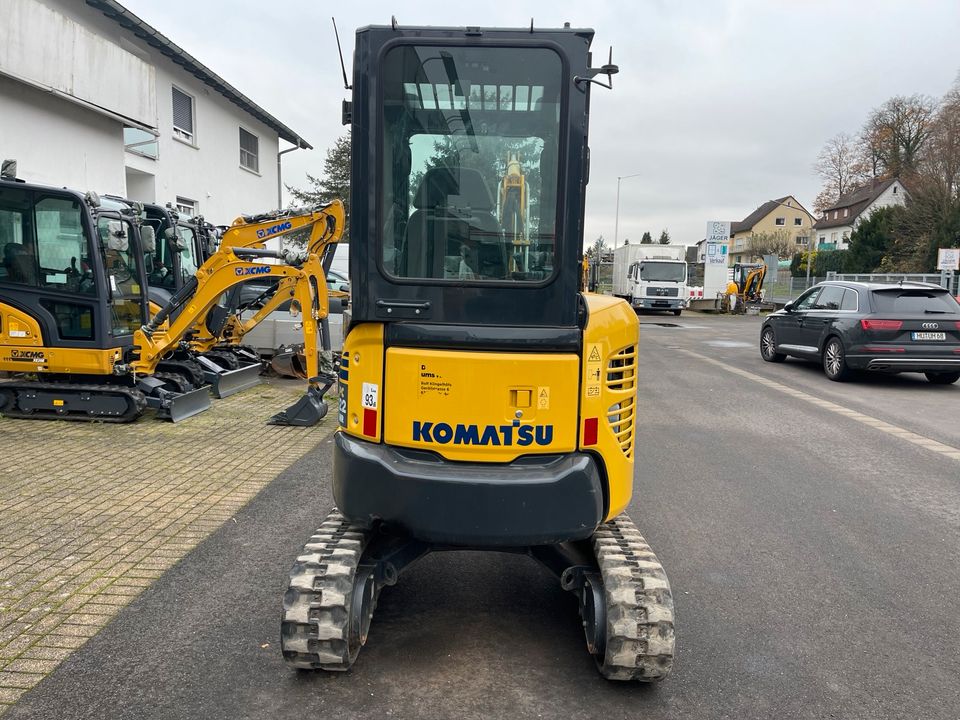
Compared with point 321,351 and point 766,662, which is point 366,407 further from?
point 321,351

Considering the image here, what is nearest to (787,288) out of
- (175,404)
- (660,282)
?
(660,282)

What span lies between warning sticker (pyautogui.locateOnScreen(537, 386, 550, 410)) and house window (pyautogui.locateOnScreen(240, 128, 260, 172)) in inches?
856

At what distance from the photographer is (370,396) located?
10.6ft

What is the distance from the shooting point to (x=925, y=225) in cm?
3706

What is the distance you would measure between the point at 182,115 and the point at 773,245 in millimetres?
67801

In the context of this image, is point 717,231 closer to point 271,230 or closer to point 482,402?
point 271,230

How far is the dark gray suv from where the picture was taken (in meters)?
11.5

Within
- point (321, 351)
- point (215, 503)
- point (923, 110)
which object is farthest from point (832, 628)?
point (923, 110)

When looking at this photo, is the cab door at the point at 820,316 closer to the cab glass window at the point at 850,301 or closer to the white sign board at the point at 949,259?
the cab glass window at the point at 850,301

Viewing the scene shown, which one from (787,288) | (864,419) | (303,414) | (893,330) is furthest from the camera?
(787,288)

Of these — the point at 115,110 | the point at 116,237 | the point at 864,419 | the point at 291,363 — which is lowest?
the point at 864,419

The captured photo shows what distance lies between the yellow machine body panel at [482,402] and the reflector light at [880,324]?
10342 mm

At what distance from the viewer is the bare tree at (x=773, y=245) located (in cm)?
7418

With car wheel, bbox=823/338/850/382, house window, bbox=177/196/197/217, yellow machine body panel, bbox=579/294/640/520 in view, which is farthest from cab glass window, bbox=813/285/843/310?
house window, bbox=177/196/197/217
